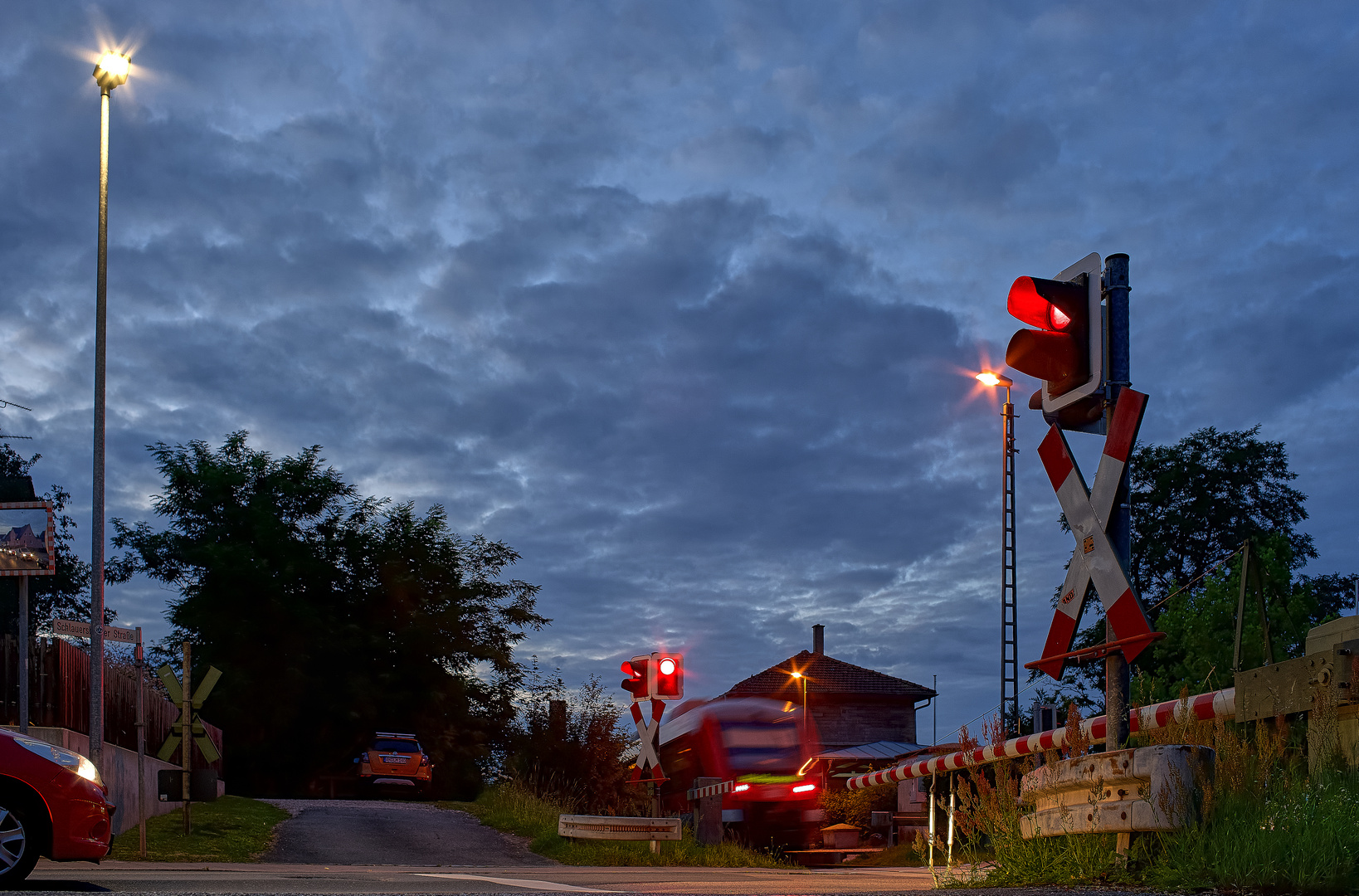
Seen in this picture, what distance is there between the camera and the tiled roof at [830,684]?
197 feet

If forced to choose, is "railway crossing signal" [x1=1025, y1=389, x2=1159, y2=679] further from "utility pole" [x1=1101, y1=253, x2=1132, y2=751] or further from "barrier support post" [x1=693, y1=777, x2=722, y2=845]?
"barrier support post" [x1=693, y1=777, x2=722, y2=845]

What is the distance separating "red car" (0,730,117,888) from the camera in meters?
8.07

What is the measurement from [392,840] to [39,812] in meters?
12.3

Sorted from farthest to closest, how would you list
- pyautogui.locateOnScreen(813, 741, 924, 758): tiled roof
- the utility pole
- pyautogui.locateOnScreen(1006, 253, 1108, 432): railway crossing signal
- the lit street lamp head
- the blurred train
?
1. pyautogui.locateOnScreen(813, 741, 924, 758): tiled roof
2. the blurred train
3. the lit street lamp head
4. pyautogui.locateOnScreen(1006, 253, 1108, 432): railway crossing signal
5. the utility pole

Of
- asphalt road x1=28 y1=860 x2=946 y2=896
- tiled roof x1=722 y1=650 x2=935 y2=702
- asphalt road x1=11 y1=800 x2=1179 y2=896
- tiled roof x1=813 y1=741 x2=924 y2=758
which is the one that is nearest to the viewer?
asphalt road x1=28 y1=860 x2=946 y2=896

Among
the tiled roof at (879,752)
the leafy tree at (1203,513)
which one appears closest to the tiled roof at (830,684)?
the leafy tree at (1203,513)

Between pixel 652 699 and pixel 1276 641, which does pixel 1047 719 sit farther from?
pixel 1276 641

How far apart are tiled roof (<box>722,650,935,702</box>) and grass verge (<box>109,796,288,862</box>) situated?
1455 inches

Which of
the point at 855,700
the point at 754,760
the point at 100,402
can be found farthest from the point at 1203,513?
the point at 100,402

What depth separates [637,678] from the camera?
16.5 m

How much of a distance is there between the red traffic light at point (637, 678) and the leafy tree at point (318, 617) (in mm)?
34697

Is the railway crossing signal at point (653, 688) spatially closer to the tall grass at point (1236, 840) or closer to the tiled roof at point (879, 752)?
the tall grass at point (1236, 840)

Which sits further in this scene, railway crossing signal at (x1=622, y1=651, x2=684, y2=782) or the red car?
railway crossing signal at (x1=622, y1=651, x2=684, y2=782)

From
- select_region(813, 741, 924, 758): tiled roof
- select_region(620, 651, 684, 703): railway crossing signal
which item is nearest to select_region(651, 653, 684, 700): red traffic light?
select_region(620, 651, 684, 703): railway crossing signal
